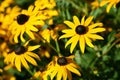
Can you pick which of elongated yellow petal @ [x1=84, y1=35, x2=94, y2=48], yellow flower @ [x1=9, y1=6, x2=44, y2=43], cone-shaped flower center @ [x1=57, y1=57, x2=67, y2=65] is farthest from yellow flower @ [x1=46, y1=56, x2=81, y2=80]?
yellow flower @ [x1=9, y1=6, x2=44, y2=43]

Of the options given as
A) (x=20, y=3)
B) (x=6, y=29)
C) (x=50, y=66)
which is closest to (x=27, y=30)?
(x=50, y=66)

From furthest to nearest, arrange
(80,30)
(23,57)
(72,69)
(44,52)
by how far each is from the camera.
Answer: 1. (44,52)
2. (23,57)
3. (80,30)
4. (72,69)

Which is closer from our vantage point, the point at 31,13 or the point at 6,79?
the point at 31,13

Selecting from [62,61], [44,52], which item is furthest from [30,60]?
[44,52]

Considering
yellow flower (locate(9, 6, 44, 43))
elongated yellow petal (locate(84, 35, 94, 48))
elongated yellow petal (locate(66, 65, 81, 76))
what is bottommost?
elongated yellow petal (locate(66, 65, 81, 76))

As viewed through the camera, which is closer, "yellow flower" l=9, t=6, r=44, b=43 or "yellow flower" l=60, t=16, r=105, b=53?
"yellow flower" l=60, t=16, r=105, b=53

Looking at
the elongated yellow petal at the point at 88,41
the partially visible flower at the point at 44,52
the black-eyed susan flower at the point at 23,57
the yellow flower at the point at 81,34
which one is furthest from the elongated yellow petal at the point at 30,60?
the partially visible flower at the point at 44,52

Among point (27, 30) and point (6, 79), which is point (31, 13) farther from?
point (6, 79)

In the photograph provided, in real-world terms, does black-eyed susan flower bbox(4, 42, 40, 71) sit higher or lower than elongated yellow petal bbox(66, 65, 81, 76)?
higher

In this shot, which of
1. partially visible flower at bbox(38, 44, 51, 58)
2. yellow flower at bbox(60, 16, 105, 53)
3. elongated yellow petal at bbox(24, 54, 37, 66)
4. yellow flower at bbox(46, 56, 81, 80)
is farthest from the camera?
partially visible flower at bbox(38, 44, 51, 58)

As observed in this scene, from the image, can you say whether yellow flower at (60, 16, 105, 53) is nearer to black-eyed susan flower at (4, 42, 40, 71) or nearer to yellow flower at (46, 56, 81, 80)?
yellow flower at (46, 56, 81, 80)

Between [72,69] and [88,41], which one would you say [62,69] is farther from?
[88,41]
